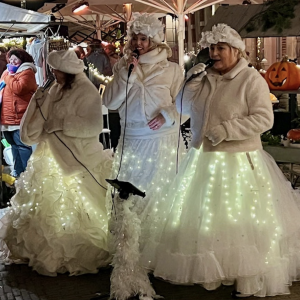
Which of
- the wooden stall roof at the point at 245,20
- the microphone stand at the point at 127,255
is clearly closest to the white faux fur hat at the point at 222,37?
the microphone stand at the point at 127,255

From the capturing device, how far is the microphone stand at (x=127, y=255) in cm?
402

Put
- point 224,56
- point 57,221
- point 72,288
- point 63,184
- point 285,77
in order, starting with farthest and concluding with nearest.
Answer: point 285,77
point 63,184
point 57,221
point 72,288
point 224,56

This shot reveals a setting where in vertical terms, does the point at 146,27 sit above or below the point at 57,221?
above

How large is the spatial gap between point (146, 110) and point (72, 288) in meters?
1.50

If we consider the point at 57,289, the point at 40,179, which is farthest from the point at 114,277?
the point at 40,179

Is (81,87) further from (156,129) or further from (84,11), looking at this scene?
(84,11)

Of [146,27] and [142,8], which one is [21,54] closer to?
[146,27]

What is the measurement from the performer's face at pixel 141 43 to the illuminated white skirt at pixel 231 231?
100cm

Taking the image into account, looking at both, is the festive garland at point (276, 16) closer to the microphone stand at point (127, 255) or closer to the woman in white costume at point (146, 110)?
the woman in white costume at point (146, 110)

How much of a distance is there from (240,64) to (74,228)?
1.87 meters

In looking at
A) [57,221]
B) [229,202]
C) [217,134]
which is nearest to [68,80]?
[57,221]

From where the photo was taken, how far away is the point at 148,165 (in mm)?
4578

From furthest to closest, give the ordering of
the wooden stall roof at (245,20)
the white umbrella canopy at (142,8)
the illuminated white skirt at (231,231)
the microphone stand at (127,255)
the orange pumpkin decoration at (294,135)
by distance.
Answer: the white umbrella canopy at (142,8) → the orange pumpkin decoration at (294,135) → the wooden stall roof at (245,20) → the microphone stand at (127,255) → the illuminated white skirt at (231,231)

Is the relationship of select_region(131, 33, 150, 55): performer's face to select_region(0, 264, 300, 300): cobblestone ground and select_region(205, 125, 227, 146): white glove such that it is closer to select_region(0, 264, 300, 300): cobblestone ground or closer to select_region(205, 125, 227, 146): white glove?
select_region(205, 125, 227, 146): white glove
